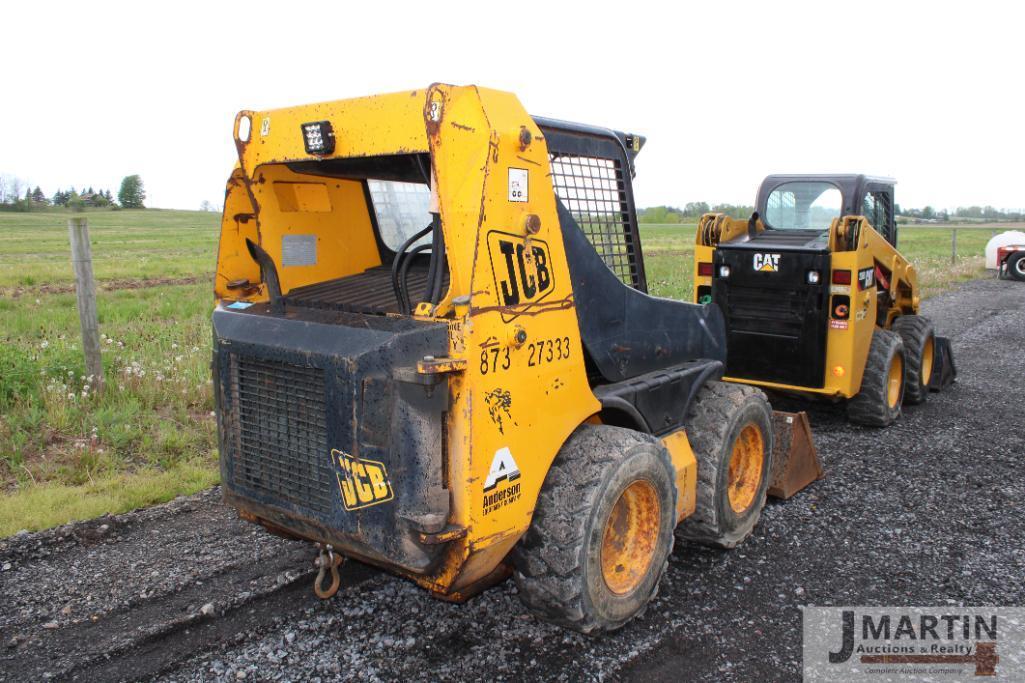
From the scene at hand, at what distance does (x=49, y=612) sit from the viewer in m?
3.94

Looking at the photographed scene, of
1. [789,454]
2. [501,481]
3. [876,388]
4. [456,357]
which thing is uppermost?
[456,357]

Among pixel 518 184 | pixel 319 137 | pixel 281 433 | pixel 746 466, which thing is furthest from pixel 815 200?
pixel 281 433

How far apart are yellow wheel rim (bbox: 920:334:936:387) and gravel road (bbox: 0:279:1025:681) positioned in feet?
8.93

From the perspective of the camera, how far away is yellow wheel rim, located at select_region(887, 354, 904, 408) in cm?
776

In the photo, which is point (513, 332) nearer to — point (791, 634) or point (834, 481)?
point (791, 634)

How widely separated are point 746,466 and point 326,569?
268 cm

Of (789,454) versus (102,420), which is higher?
(102,420)

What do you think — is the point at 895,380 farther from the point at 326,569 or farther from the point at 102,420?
the point at 102,420

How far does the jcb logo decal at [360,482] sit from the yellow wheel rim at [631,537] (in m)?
1.18

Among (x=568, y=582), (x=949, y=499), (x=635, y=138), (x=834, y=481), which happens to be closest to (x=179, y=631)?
(x=568, y=582)

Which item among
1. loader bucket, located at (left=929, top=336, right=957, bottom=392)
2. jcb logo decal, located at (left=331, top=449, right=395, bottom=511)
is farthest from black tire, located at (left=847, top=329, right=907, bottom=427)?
jcb logo decal, located at (left=331, top=449, right=395, bottom=511)

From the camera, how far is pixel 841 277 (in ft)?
22.5

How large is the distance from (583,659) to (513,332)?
1575 millimetres

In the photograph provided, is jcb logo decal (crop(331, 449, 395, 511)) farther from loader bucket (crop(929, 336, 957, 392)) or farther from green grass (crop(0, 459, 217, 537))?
loader bucket (crop(929, 336, 957, 392))
